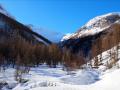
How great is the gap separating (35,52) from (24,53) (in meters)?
8.96

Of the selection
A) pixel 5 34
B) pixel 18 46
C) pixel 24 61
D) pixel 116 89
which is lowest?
pixel 116 89

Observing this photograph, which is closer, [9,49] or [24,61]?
[24,61]

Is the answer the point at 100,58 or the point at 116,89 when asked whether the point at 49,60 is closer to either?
the point at 100,58

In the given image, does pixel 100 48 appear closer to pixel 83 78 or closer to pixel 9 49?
pixel 9 49

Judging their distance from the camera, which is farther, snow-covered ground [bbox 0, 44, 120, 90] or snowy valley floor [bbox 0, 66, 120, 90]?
snow-covered ground [bbox 0, 44, 120, 90]

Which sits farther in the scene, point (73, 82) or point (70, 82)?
point (73, 82)

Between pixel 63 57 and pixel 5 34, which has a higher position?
pixel 5 34

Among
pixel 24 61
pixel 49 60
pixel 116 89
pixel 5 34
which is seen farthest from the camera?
pixel 5 34

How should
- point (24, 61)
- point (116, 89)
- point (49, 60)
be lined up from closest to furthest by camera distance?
point (116, 89) → point (24, 61) → point (49, 60)

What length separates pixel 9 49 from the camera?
11188 cm

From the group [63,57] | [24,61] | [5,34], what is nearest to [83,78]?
[24,61]

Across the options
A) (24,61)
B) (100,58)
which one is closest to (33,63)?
(24,61)

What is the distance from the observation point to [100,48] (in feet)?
390

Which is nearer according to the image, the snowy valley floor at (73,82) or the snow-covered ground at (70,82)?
the snowy valley floor at (73,82)
